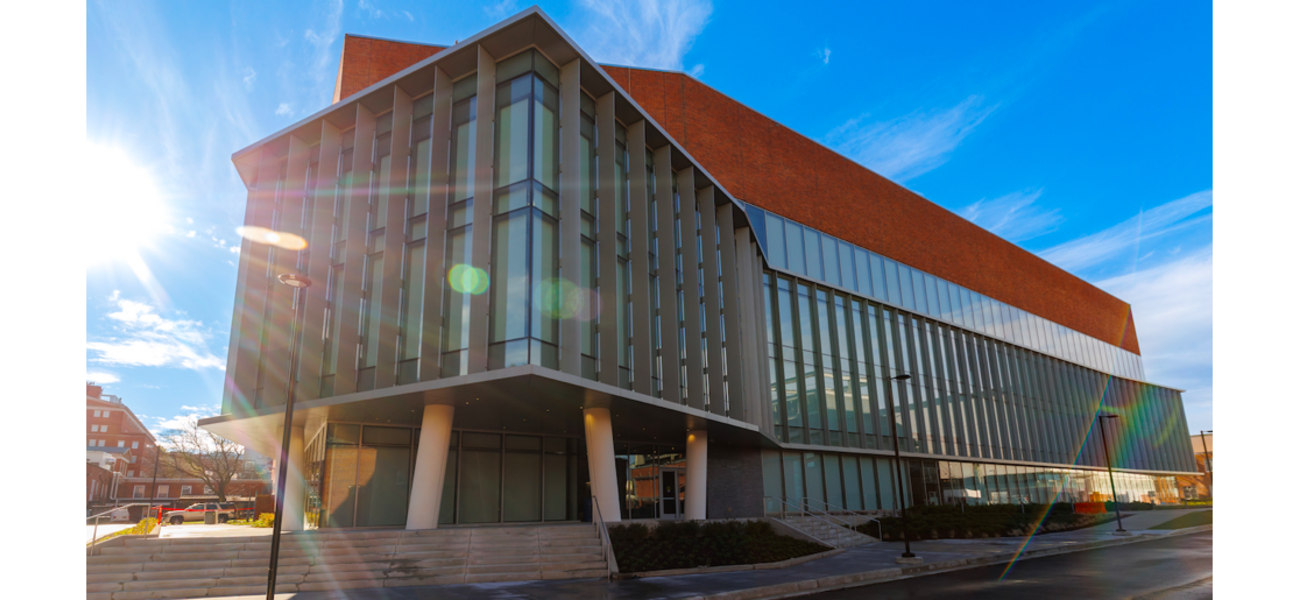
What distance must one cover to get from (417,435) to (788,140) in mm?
28495

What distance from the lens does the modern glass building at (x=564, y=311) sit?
20.0 meters

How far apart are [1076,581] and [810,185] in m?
29.8

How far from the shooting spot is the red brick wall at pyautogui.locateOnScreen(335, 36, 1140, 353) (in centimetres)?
3616

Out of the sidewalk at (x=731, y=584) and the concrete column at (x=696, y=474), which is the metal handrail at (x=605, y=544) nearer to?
the sidewalk at (x=731, y=584)

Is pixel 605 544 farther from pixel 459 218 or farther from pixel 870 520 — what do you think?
pixel 870 520

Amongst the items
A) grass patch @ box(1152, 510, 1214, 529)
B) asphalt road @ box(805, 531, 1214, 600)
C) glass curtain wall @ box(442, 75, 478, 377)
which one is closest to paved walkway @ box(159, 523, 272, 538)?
glass curtain wall @ box(442, 75, 478, 377)

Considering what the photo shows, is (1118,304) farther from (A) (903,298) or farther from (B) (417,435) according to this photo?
(B) (417,435)

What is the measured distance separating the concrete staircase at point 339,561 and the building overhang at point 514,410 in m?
3.79

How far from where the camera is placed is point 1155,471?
7012 cm

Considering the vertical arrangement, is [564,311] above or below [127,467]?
above

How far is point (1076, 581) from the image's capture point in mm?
16625

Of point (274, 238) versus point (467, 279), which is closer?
point (274, 238)

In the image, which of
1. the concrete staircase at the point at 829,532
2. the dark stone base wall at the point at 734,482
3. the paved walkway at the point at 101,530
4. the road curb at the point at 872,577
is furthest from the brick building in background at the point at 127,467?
the road curb at the point at 872,577

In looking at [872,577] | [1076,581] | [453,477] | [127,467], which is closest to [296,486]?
[453,477]
